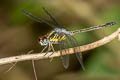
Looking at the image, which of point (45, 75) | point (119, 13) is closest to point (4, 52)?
point (45, 75)

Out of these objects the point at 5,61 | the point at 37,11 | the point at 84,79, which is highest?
the point at 37,11

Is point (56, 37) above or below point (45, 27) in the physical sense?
below

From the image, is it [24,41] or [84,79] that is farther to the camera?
[24,41]

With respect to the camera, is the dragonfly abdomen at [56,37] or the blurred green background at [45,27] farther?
the blurred green background at [45,27]

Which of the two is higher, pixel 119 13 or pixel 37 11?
pixel 37 11

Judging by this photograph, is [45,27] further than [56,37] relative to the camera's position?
Yes

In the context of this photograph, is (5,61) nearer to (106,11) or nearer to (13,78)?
(13,78)

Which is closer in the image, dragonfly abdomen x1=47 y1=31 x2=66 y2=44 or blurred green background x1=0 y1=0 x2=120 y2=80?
dragonfly abdomen x1=47 y1=31 x2=66 y2=44

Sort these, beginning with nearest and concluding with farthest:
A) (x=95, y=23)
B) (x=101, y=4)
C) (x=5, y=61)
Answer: (x=5, y=61)
(x=95, y=23)
(x=101, y=4)
